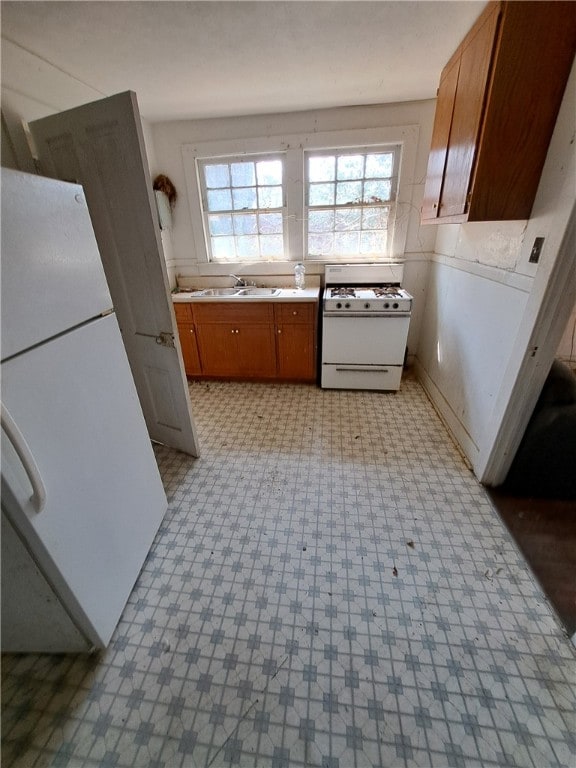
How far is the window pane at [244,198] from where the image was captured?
2.96 meters

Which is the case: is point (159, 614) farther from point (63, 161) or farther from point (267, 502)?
point (63, 161)

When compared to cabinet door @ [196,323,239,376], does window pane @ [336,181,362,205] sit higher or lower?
higher

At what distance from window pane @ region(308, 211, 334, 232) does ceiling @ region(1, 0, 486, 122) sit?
0.84 meters

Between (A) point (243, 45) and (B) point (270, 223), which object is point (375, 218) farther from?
(A) point (243, 45)

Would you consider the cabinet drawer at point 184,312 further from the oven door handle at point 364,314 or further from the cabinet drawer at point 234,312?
the oven door handle at point 364,314

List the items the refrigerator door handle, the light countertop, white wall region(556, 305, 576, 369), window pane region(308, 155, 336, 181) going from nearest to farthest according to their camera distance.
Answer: the refrigerator door handle < white wall region(556, 305, 576, 369) < the light countertop < window pane region(308, 155, 336, 181)

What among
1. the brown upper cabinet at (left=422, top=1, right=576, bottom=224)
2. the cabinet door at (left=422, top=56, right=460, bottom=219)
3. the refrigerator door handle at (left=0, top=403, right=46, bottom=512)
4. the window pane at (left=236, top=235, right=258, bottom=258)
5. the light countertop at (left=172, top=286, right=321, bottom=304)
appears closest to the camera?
the refrigerator door handle at (left=0, top=403, right=46, bottom=512)

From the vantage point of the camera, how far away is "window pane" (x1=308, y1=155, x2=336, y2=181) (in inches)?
109

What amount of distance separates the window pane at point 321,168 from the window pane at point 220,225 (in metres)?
0.91

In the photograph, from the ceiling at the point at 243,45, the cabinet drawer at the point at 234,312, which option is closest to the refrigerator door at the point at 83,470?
the ceiling at the point at 243,45

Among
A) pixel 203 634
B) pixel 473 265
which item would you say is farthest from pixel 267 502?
pixel 473 265

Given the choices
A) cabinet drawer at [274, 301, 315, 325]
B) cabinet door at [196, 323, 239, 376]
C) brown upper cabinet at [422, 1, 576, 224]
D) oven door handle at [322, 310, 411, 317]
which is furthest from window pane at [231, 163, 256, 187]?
brown upper cabinet at [422, 1, 576, 224]

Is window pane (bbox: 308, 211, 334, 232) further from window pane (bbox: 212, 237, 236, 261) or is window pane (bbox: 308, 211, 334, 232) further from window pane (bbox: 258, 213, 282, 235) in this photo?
window pane (bbox: 212, 237, 236, 261)

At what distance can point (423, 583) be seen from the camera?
1.32 m
